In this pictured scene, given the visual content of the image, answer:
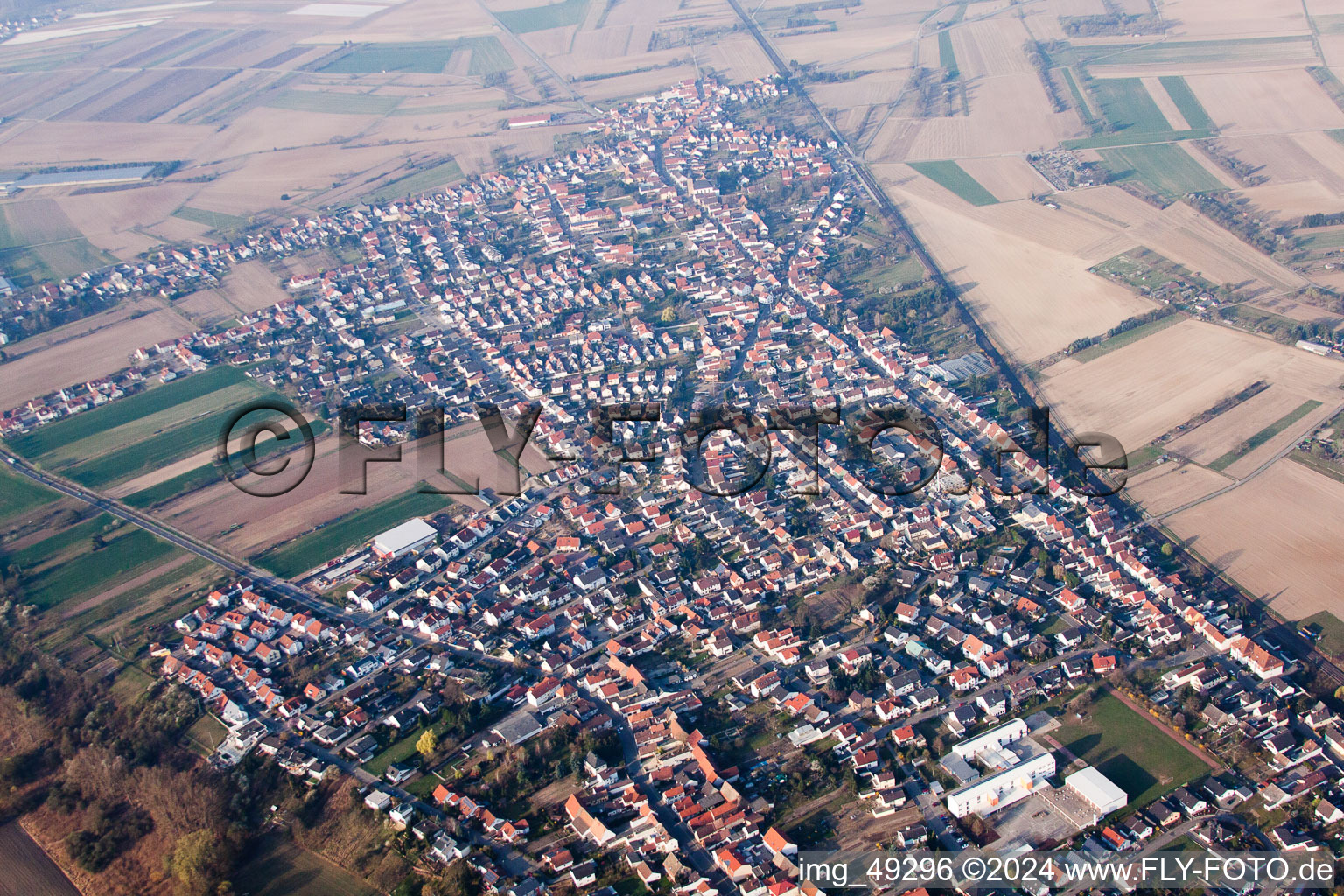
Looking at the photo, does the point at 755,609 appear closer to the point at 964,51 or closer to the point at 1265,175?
the point at 1265,175

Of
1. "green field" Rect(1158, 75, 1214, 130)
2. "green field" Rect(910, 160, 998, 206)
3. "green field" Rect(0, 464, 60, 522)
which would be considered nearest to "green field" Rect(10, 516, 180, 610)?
"green field" Rect(0, 464, 60, 522)

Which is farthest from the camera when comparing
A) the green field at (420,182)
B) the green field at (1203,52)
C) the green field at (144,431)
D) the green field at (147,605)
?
the green field at (1203,52)

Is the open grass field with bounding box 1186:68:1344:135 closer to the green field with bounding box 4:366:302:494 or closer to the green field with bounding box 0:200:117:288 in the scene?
the green field with bounding box 4:366:302:494

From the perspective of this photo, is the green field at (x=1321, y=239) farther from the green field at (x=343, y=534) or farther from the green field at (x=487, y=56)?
the green field at (x=487, y=56)

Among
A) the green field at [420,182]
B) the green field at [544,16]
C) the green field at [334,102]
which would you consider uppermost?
the green field at [544,16]

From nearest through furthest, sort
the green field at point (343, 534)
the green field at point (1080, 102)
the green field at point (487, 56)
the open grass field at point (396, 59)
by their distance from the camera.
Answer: the green field at point (343, 534), the green field at point (1080, 102), the green field at point (487, 56), the open grass field at point (396, 59)

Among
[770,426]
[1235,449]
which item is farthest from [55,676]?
[1235,449]

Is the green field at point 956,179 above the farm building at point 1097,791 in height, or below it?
above

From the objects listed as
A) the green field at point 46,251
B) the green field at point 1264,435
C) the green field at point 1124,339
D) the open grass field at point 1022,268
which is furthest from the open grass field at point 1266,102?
the green field at point 46,251
